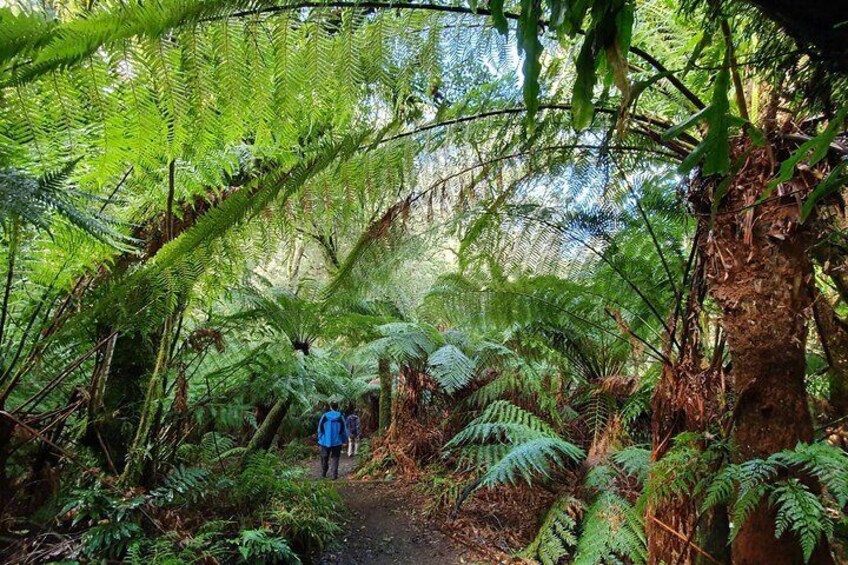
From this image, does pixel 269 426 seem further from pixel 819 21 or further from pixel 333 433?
pixel 819 21

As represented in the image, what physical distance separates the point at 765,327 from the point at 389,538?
3196 millimetres

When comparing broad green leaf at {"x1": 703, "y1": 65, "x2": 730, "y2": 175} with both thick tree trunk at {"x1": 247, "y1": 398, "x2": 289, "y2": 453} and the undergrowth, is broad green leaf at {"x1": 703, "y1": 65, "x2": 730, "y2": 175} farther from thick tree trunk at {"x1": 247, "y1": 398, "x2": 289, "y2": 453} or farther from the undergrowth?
thick tree trunk at {"x1": 247, "y1": 398, "x2": 289, "y2": 453}

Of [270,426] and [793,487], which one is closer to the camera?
[793,487]

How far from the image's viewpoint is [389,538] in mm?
3443

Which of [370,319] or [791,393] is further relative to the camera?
[370,319]

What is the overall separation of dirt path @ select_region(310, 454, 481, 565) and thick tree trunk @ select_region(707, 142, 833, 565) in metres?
2.33

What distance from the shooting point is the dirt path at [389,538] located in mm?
3078

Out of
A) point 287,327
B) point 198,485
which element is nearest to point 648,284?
point 287,327

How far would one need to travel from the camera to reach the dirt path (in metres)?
3.08

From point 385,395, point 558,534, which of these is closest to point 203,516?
point 558,534

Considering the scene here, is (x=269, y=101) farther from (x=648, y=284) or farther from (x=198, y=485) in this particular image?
(x=198, y=485)

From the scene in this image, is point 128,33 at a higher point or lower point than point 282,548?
higher

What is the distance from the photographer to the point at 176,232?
249cm

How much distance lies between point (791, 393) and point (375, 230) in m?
1.36
